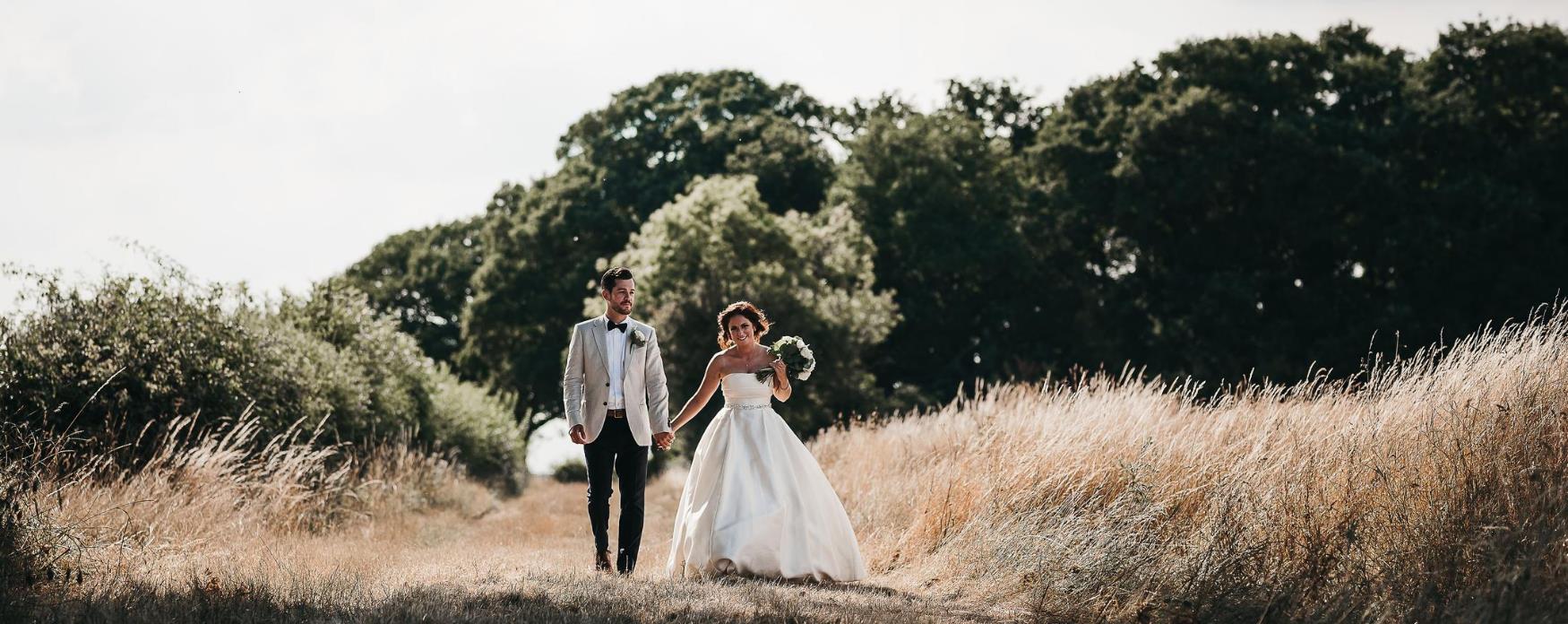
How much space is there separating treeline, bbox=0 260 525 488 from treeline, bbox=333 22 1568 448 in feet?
37.6

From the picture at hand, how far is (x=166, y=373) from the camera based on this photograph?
1305cm

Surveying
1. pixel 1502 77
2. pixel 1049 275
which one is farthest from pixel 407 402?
pixel 1502 77

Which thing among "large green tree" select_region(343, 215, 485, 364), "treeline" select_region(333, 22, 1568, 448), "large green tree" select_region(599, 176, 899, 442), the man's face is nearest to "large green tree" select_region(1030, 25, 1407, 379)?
"treeline" select_region(333, 22, 1568, 448)

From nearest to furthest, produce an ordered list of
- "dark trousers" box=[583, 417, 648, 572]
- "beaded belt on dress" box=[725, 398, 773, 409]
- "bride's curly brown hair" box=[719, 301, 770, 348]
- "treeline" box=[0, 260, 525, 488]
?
"dark trousers" box=[583, 417, 648, 572] → "beaded belt on dress" box=[725, 398, 773, 409] → "bride's curly brown hair" box=[719, 301, 770, 348] → "treeline" box=[0, 260, 525, 488]

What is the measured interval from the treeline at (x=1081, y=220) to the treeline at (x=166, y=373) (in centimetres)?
1146

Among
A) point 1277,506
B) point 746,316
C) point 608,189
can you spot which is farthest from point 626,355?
point 608,189

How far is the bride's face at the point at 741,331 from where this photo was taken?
9.54 meters

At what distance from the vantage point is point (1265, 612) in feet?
21.0

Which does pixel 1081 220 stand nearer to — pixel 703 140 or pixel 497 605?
pixel 703 140

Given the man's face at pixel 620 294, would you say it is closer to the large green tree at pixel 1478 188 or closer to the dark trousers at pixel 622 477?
the dark trousers at pixel 622 477

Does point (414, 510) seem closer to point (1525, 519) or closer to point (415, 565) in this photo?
point (415, 565)

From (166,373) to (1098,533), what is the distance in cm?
934

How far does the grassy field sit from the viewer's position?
267 inches

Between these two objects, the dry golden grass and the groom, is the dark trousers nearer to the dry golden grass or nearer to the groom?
the groom
